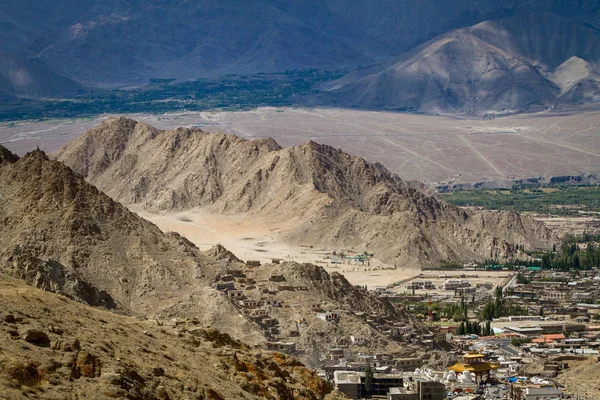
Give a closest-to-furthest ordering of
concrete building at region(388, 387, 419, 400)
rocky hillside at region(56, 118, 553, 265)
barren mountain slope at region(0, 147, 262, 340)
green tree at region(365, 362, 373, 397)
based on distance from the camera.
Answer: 1. concrete building at region(388, 387, 419, 400)
2. green tree at region(365, 362, 373, 397)
3. barren mountain slope at region(0, 147, 262, 340)
4. rocky hillside at region(56, 118, 553, 265)

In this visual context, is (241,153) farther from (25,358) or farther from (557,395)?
(25,358)

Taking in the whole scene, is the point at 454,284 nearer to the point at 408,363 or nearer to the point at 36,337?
the point at 408,363

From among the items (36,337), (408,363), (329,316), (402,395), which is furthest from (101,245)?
(36,337)

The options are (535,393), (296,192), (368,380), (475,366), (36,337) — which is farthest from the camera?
(296,192)

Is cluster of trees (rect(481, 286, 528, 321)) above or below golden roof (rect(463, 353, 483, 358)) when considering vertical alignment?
above

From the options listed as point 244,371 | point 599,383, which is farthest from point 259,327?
point 244,371

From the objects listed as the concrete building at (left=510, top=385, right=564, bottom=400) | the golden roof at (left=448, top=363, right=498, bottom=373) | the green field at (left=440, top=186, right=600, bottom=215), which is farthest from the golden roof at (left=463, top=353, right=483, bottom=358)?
the green field at (left=440, top=186, right=600, bottom=215)

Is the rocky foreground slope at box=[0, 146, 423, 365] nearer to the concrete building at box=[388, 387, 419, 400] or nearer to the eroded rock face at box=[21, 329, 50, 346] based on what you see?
the concrete building at box=[388, 387, 419, 400]
